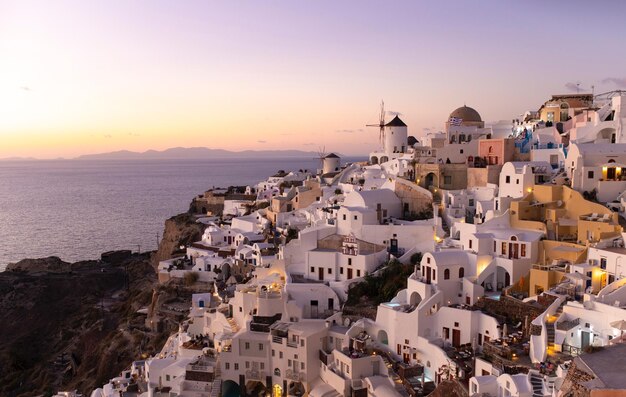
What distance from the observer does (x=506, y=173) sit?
95.3ft

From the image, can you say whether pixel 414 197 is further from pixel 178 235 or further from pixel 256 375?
pixel 178 235

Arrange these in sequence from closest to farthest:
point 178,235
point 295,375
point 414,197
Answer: point 295,375 → point 414,197 → point 178,235

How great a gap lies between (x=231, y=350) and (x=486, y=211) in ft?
46.7

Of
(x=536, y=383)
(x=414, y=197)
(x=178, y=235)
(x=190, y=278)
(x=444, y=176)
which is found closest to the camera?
(x=536, y=383)

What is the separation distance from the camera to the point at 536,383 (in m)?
16.2

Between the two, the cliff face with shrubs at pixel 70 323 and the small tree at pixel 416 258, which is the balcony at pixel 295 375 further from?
the cliff face with shrubs at pixel 70 323

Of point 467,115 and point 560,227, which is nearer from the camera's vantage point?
point 560,227

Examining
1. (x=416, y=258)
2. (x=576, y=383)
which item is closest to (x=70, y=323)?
(x=416, y=258)

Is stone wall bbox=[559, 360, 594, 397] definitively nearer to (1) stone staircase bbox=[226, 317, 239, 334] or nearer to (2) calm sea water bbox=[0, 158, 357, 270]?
(1) stone staircase bbox=[226, 317, 239, 334]

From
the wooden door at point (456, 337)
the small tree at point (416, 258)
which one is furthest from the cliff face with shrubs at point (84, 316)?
the wooden door at point (456, 337)

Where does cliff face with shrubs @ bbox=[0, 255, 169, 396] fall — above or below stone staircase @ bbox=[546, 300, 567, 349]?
below

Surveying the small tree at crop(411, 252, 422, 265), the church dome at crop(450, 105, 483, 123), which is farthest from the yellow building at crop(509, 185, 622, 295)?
the church dome at crop(450, 105, 483, 123)

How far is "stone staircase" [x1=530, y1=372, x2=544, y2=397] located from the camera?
15.6m

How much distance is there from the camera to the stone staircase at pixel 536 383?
15.6m
